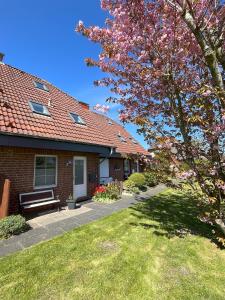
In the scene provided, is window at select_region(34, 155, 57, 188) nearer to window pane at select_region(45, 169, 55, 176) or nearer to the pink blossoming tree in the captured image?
window pane at select_region(45, 169, 55, 176)

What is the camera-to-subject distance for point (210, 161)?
5.28m

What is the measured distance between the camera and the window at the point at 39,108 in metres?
9.55

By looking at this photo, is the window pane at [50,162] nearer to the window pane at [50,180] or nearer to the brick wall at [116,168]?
the window pane at [50,180]

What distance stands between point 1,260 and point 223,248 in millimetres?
5634

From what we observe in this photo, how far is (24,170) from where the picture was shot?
8039 mm

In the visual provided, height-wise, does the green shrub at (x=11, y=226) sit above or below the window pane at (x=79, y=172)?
below

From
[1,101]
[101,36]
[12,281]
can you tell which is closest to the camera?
[12,281]

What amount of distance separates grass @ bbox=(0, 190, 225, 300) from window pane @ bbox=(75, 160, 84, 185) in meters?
4.34

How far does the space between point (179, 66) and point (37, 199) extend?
288 inches

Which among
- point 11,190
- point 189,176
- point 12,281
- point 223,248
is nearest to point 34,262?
point 12,281

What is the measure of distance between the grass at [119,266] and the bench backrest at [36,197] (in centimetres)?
266

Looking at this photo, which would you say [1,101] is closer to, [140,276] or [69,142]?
[69,142]

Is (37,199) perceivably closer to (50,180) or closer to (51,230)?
(50,180)

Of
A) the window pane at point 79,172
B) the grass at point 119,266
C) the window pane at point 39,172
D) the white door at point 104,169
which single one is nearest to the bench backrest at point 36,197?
the window pane at point 39,172
